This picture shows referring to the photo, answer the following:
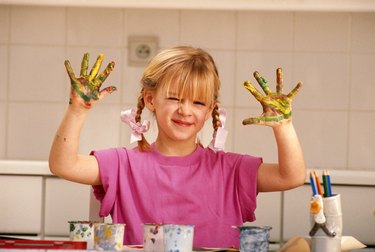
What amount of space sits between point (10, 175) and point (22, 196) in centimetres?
9

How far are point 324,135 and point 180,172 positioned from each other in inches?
54.6

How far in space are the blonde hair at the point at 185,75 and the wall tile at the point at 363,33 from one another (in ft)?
4.58

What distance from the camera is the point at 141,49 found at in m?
3.38

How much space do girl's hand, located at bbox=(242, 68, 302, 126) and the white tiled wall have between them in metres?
1.59

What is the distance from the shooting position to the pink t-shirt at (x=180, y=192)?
203 centimetres

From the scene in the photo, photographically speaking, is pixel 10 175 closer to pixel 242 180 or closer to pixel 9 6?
pixel 9 6

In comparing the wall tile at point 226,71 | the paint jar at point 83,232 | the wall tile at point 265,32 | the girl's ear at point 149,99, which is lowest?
the paint jar at point 83,232

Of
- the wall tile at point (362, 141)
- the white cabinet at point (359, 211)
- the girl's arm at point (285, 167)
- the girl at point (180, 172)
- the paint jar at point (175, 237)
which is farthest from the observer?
the wall tile at point (362, 141)

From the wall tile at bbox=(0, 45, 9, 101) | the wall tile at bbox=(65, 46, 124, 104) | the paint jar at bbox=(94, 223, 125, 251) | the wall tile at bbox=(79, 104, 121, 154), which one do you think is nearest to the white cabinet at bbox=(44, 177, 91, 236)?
the wall tile at bbox=(79, 104, 121, 154)

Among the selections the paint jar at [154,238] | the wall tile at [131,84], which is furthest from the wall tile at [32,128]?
the paint jar at [154,238]

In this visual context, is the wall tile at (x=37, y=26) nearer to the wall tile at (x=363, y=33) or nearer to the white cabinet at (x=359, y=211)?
the wall tile at (x=363, y=33)

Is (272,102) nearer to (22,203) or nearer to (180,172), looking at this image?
(180,172)

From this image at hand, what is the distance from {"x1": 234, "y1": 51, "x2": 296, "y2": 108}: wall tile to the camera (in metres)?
3.38

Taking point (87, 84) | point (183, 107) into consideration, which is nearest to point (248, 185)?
point (183, 107)
